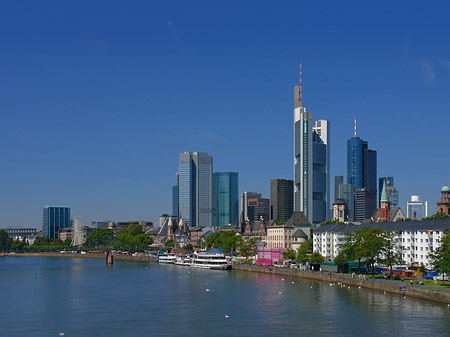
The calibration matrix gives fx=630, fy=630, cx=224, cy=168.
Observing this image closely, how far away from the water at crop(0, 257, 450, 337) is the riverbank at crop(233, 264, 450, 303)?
1547 mm

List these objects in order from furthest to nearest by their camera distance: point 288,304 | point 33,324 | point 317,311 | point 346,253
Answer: point 346,253 → point 288,304 → point 317,311 → point 33,324

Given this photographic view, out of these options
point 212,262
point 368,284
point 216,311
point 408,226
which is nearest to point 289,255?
point 212,262

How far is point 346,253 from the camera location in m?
127

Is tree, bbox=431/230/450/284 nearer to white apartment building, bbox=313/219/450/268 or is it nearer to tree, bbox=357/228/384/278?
tree, bbox=357/228/384/278

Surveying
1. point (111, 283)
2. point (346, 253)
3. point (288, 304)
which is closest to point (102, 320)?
point (288, 304)

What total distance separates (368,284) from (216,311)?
33958 mm

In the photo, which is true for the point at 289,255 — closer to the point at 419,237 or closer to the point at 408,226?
the point at 408,226

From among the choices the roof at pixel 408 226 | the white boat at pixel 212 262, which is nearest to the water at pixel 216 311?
the roof at pixel 408 226

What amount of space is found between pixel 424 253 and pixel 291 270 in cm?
2915

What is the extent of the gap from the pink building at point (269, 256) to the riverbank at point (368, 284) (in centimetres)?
1767

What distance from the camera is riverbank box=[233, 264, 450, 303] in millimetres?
86762

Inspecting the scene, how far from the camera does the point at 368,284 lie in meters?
106

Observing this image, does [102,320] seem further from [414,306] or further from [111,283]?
[111,283]

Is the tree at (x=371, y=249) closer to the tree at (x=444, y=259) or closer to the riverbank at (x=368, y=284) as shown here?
the riverbank at (x=368, y=284)
